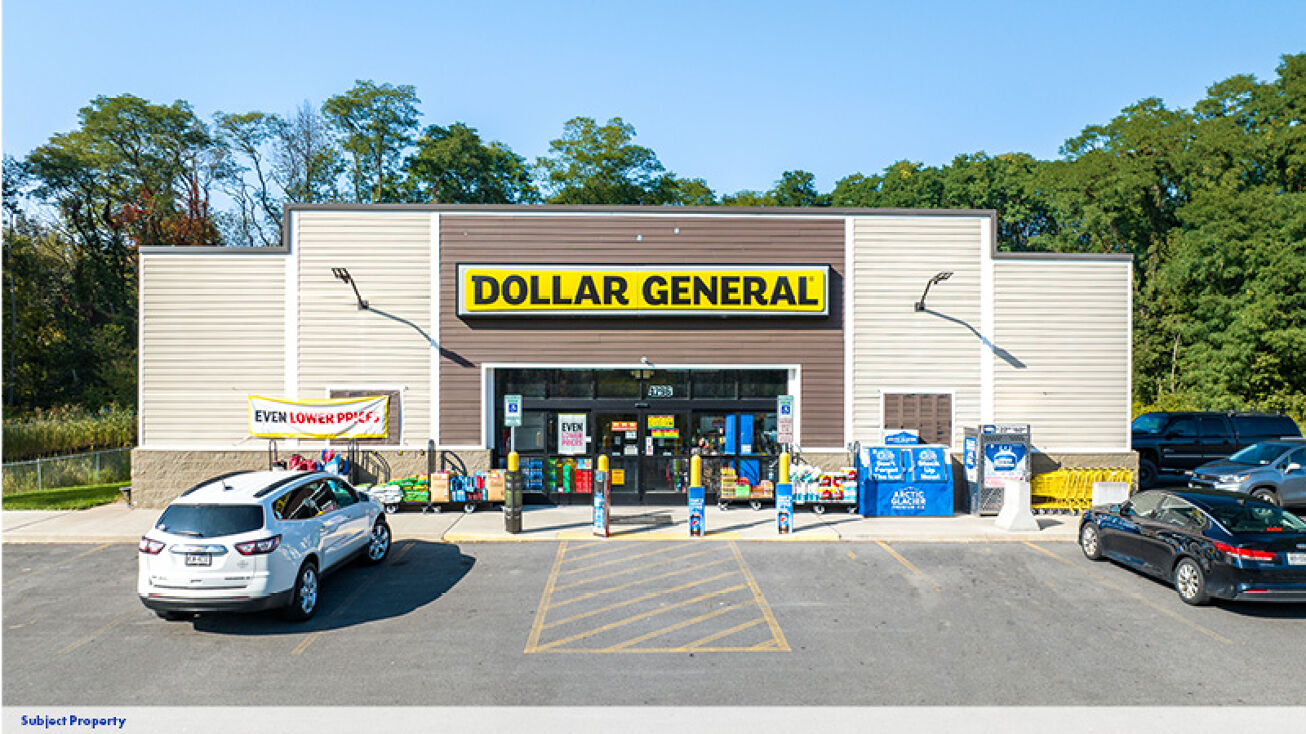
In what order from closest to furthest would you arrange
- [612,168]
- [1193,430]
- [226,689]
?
[226,689] → [1193,430] → [612,168]

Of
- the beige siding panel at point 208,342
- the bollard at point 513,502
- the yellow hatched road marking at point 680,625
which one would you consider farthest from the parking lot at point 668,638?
the beige siding panel at point 208,342

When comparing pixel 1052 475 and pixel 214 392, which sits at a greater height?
pixel 214 392

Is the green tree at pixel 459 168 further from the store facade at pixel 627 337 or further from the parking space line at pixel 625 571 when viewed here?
the parking space line at pixel 625 571

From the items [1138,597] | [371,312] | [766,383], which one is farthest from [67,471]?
[1138,597]

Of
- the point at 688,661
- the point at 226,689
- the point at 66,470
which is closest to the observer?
the point at 226,689

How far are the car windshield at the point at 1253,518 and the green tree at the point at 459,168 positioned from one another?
142 feet

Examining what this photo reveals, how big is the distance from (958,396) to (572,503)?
9.51m

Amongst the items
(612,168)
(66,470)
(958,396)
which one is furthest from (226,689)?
(612,168)

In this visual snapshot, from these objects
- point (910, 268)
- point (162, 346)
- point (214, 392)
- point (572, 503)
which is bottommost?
point (572, 503)

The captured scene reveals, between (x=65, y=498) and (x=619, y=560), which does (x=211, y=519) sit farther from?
(x=65, y=498)

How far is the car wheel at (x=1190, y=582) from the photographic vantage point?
971 centimetres

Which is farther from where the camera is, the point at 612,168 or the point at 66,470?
the point at 612,168

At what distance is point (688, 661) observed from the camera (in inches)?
314
